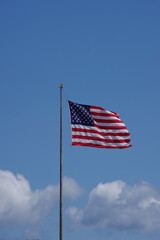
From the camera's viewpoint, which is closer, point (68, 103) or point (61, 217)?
point (61, 217)

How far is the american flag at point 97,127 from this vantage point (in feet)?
177

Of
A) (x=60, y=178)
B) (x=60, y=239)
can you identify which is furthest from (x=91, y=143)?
(x=60, y=239)

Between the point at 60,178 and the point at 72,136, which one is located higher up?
the point at 72,136

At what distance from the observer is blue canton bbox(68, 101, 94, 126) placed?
5444 cm

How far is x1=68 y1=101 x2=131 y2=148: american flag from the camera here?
2121 inches

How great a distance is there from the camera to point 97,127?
5506 cm

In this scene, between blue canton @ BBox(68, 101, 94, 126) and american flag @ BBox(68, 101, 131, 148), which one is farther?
blue canton @ BBox(68, 101, 94, 126)

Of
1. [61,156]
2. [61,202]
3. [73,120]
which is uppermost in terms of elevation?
[73,120]

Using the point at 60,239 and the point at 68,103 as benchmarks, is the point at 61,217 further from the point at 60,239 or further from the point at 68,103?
the point at 68,103

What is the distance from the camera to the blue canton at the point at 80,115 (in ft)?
179

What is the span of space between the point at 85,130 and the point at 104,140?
6.73 ft

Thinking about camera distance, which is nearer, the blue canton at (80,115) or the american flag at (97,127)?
the american flag at (97,127)

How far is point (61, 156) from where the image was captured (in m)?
52.1

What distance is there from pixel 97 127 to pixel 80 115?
197 centimetres
